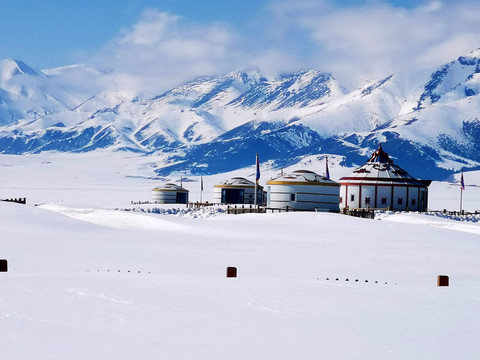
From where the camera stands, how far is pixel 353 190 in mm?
90625

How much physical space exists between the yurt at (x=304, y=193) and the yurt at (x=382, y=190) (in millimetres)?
8141

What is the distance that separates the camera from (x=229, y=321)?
16.6 m

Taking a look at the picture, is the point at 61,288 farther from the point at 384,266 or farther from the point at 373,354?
the point at 384,266

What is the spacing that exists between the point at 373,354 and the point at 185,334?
3632mm

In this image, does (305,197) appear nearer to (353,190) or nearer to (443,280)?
(353,190)

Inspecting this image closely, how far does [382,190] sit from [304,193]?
12.3 metres

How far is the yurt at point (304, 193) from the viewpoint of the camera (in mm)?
81000

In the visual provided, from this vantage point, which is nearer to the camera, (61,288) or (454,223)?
(61,288)

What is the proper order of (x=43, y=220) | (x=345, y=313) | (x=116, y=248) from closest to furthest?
(x=345, y=313)
(x=116, y=248)
(x=43, y=220)

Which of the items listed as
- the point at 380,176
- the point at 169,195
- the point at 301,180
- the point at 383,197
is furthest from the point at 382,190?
the point at 169,195

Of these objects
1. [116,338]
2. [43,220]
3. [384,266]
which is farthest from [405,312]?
[43,220]

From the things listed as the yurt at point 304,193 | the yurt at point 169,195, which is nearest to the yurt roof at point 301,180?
the yurt at point 304,193

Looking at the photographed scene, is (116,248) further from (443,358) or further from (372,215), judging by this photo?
(372,215)

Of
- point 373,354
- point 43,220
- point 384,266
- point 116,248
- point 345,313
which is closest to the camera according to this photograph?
point 373,354
